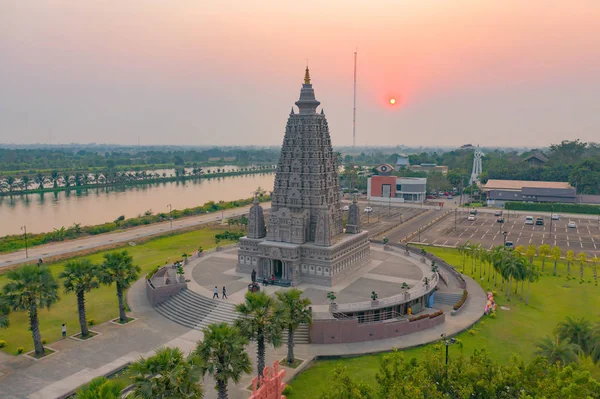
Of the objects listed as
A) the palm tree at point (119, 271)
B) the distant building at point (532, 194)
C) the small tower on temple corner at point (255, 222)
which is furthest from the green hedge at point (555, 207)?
the palm tree at point (119, 271)

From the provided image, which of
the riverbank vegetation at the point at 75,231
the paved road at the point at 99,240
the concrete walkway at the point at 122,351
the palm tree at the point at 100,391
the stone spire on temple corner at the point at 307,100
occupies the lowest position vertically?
the concrete walkway at the point at 122,351

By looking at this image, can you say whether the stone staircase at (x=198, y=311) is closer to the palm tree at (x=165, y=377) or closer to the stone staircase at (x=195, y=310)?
the stone staircase at (x=195, y=310)

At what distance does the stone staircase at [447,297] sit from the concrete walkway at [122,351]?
2325 millimetres

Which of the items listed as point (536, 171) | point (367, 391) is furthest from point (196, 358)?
point (536, 171)

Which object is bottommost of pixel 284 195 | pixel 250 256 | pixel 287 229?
pixel 250 256

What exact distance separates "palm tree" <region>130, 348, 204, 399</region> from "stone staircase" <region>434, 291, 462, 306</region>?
108 feet

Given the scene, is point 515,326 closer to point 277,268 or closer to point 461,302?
point 461,302

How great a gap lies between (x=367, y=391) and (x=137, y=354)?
2044 centimetres

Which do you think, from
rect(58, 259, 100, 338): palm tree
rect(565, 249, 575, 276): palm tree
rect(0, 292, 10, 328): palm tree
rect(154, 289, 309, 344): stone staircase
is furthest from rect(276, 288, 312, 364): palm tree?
rect(565, 249, 575, 276): palm tree

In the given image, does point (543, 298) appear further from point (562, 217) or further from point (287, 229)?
point (562, 217)

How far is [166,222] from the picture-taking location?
94.1m

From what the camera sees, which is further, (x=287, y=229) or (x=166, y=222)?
(x=166, y=222)

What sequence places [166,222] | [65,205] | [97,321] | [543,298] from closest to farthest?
[97,321]
[543,298]
[166,222]
[65,205]

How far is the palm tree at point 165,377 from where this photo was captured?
67.0ft
